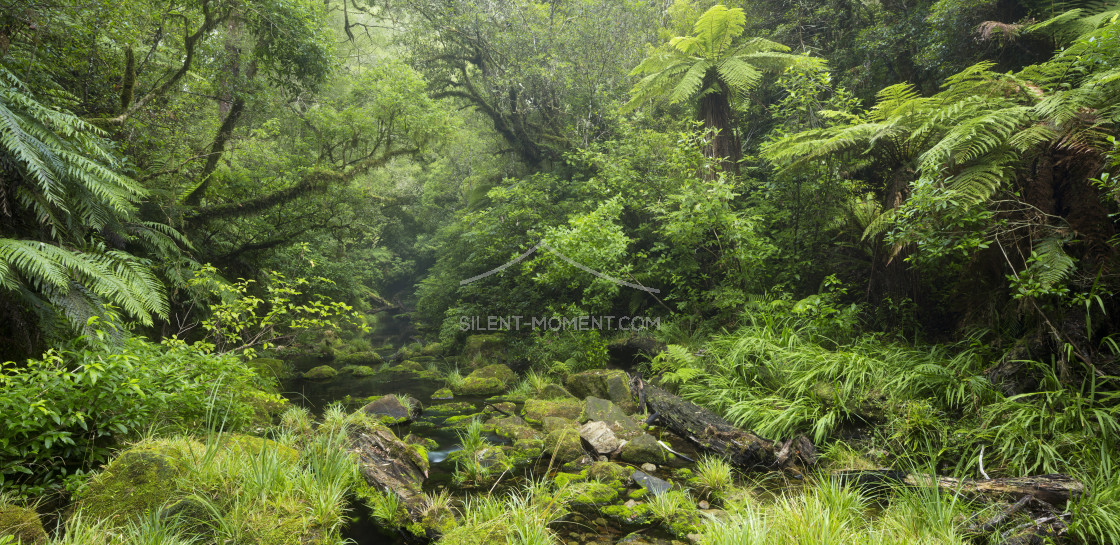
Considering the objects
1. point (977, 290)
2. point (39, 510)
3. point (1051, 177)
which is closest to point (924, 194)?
point (1051, 177)

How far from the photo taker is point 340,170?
33.3ft

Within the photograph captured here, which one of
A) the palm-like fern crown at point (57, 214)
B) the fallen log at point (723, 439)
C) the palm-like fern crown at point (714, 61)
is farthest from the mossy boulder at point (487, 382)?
the palm-like fern crown at point (714, 61)

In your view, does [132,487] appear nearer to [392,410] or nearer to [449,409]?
[392,410]

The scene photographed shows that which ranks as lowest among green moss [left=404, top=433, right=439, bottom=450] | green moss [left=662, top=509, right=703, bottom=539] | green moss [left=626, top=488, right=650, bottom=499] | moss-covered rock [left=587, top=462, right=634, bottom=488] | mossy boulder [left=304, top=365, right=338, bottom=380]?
mossy boulder [left=304, top=365, right=338, bottom=380]

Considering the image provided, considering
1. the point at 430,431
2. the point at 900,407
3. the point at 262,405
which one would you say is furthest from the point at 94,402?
the point at 900,407

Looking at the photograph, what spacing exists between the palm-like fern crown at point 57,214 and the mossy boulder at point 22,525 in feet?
4.86

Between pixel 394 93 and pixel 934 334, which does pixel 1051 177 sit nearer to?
pixel 934 334

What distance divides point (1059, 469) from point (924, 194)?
2.16 metres

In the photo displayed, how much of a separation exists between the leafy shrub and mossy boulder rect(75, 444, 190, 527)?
188mm

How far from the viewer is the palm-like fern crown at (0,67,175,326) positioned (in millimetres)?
3311

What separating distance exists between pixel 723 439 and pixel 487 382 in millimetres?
5535

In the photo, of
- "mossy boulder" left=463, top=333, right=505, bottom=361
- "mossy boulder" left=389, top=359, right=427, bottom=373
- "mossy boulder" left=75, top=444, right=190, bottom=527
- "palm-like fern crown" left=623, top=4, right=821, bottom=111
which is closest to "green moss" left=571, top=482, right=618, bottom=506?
"mossy boulder" left=75, top=444, right=190, bottom=527

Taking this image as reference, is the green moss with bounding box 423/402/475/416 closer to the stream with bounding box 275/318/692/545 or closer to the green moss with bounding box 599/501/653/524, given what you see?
the stream with bounding box 275/318/692/545

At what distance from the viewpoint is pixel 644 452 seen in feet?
15.9
